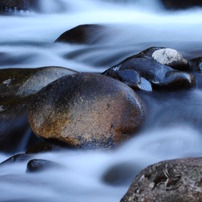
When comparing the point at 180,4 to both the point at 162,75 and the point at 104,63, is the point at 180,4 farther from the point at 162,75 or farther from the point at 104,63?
the point at 162,75

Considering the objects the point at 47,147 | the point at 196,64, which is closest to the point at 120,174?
the point at 47,147

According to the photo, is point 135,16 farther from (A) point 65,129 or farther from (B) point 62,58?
(A) point 65,129

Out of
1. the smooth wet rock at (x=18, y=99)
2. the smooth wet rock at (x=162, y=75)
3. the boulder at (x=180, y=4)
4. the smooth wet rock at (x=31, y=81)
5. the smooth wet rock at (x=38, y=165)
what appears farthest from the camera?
the boulder at (x=180, y=4)

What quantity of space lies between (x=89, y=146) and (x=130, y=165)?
Answer: 15.8 inches

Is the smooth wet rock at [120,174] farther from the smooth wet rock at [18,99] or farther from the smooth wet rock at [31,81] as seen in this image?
the smooth wet rock at [31,81]

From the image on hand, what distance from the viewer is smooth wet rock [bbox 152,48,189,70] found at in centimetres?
556

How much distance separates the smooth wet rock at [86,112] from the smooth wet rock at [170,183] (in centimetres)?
152

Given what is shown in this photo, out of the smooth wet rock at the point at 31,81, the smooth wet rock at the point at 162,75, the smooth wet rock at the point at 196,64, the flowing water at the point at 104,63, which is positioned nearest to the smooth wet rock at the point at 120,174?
the flowing water at the point at 104,63

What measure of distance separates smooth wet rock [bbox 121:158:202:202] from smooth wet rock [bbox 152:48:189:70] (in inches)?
123

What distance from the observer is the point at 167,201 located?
2430 millimetres

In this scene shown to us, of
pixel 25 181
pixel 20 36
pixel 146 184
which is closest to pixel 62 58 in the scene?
pixel 20 36

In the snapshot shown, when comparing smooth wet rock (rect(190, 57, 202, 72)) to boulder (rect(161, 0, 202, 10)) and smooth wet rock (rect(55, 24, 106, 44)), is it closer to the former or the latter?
smooth wet rock (rect(55, 24, 106, 44))

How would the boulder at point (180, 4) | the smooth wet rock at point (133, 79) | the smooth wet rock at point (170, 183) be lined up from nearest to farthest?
1. the smooth wet rock at point (170, 183)
2. the smooth wet rock at point (133, 79)
3. the boulder at point (180, 4)

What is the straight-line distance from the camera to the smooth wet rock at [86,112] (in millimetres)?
4043
